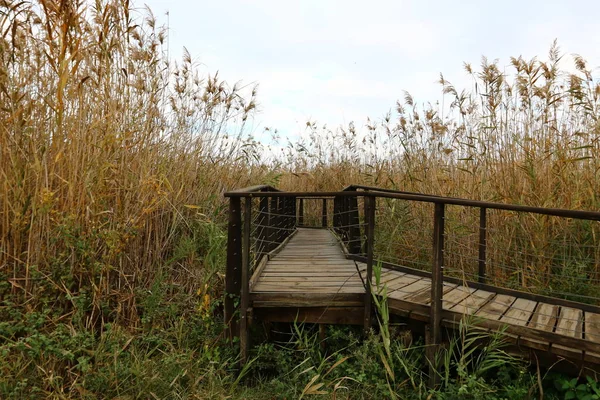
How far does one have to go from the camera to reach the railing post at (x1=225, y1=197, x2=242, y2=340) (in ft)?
11.1

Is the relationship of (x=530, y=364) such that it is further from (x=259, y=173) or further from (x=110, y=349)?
(x=259, y=173)

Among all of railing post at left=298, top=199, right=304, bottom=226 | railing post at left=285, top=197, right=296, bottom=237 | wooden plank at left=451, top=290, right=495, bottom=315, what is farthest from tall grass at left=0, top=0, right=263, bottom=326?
railing post at left=298, top=199, right=304, bottom=226

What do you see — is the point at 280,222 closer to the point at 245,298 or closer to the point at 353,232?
the point at 353,232

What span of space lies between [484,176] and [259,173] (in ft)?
11.2

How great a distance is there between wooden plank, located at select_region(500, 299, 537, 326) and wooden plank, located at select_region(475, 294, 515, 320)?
0.12 feet

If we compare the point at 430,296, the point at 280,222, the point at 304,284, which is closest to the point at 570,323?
the point at 430,296

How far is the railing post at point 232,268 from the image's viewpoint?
3.38m

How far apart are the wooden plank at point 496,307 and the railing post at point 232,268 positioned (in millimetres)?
1830

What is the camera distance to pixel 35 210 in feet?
9.31

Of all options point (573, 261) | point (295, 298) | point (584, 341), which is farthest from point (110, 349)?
point (573, 261)

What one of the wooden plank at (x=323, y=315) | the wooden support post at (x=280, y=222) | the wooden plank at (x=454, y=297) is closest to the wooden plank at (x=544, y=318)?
the wooden plank at (x=454, y=297)

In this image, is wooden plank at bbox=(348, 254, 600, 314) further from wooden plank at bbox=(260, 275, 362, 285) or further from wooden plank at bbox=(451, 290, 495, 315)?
wooden plank at bbox=(260, 275, 362, 285)

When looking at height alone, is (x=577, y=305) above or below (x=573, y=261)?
below

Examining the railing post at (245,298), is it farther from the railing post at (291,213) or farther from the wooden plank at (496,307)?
the railing post at (291,213)
